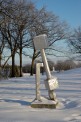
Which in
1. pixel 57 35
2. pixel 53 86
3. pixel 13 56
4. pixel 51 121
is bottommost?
pixel 51 121

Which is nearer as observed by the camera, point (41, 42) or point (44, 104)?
point (44, 104)

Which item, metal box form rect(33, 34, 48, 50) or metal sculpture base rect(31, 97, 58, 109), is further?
metal box form rect(33, 34, 48, 50)

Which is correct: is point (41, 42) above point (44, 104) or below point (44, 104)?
above

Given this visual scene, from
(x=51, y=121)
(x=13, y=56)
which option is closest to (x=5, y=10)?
(x=51, y=121)

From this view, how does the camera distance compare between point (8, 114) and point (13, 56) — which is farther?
point (13, 56)

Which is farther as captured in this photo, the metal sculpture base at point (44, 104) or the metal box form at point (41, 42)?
the metal box form at point (41, 42)

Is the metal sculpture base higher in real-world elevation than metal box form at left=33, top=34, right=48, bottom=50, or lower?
lower

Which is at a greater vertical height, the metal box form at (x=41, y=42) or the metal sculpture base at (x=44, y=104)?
the metal box form at (x=41, y=42)

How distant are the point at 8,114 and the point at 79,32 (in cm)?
5096

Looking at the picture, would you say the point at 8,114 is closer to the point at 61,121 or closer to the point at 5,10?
the point at 61,121

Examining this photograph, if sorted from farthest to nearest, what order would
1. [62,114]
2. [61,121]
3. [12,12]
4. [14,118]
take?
[12,12]
[62,114]
[14,118]
[61,121]

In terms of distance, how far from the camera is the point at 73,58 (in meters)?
56.9

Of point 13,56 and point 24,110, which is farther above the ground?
point 13,56

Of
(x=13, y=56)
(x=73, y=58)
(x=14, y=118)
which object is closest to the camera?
(x=14, y=118)
